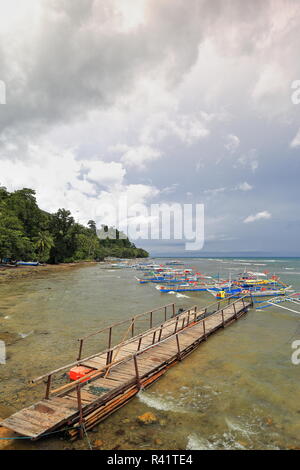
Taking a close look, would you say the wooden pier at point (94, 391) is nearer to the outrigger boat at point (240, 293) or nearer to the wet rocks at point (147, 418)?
the wet rocks at point (147, 418)

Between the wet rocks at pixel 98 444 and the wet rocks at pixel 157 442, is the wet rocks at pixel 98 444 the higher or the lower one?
the higher one

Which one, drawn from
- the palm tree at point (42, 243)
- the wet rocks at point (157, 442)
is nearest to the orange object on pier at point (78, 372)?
the wet rocks at point (157, 442)

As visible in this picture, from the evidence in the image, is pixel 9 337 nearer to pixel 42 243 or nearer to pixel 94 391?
pixel 94 391

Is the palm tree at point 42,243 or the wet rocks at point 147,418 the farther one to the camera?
the palm tree at point 42,243

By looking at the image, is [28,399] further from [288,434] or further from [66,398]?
[288,434]

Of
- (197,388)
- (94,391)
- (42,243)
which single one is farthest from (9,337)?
(42,243)

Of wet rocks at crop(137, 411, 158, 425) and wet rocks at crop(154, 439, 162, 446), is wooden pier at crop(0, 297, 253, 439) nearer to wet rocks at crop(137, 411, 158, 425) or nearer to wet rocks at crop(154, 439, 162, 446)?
wet rocks at crop(137, 411, 158, 425)

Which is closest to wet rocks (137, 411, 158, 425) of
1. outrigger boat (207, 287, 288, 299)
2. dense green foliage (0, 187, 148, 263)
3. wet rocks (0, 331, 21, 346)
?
wet rocks (0, 331, 21, 346)

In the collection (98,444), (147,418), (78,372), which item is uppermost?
(78,372)

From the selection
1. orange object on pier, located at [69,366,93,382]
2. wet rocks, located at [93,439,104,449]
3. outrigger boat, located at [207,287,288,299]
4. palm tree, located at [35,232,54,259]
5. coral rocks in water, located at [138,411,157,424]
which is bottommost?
outrigger boat, located at [207,287,288,299]

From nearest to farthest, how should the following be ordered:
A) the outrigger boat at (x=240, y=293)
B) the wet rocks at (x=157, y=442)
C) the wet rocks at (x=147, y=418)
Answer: the wet rocks at (x=157, y=442) → the wet rocks at (x=147, y=418) → the outrigger boat at (x=240, y=293)

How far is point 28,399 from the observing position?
8883 mm

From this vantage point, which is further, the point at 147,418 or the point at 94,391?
the point at 94,391

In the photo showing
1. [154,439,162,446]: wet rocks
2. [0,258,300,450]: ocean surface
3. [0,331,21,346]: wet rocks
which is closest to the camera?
[154,439,162,446]: wet rocks
